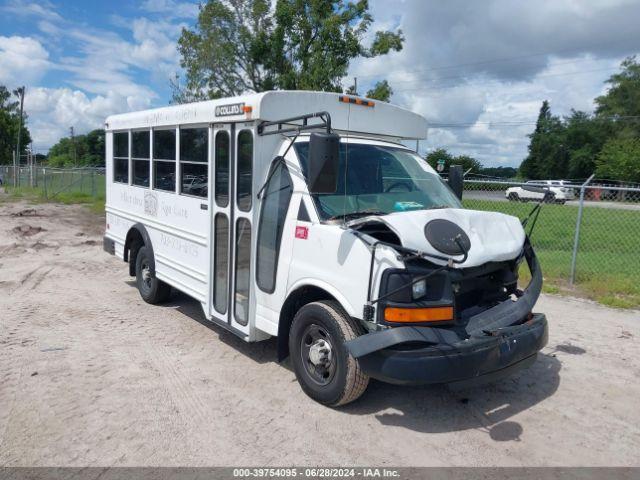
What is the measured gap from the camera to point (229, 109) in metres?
4.90

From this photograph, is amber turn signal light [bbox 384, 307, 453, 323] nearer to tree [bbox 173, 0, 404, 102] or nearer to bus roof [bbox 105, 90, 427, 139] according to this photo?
bus roof [bbox 105, 90, 427, 139]

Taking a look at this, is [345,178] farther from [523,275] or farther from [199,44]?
[199,44]

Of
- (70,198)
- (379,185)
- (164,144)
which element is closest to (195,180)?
(164,144)

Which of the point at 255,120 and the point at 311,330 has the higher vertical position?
the point at 255,120

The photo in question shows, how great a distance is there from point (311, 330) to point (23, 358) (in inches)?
117

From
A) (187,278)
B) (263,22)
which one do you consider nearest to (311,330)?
(187,278)

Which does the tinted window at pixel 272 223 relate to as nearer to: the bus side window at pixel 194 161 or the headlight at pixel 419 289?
the bus side window at pixel 194 161

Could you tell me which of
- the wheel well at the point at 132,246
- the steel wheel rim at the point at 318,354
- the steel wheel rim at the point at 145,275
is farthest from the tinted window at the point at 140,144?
the steel wheel rim at the point at 318,354

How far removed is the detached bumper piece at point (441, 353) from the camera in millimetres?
3508

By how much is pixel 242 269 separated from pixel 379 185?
5.05 feet

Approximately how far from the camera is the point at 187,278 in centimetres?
595

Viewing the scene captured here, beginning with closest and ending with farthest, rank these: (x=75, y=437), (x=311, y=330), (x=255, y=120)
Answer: (x=75, y=437) → (x=311, y=330) → (x=255, y=120)

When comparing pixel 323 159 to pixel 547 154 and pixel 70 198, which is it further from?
pixel 547 154

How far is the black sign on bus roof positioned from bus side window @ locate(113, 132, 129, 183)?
288cm
